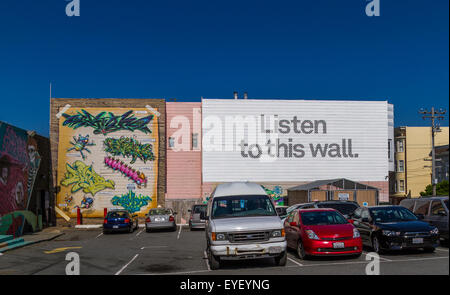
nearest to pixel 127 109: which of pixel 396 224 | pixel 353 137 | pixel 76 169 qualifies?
pixel 76 169

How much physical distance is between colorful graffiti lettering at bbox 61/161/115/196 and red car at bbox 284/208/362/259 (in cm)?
2408

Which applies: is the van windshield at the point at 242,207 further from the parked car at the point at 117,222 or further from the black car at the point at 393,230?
the parked car at the point at 117,222

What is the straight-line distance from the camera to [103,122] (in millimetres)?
36000

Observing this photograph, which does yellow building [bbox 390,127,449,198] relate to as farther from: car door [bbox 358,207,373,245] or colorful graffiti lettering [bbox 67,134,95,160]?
car door [bbox 358,207,373,245]

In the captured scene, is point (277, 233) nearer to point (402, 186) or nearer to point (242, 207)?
point (242, 207)

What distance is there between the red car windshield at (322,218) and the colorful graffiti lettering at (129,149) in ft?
76.3

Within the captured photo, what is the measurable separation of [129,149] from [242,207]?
2451cm

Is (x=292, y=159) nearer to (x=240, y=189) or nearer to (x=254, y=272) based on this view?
(x=240, y=189)

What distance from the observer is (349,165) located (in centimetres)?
3812

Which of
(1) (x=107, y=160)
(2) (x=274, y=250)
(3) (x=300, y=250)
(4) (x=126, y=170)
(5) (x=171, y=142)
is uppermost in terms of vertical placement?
(5) (x=171, y=142)

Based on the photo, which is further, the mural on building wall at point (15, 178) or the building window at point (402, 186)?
the building window at point (402, 186)

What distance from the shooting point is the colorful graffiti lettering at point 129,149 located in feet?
117

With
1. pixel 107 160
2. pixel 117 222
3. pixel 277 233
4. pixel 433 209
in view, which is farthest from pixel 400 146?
pixel 277 233

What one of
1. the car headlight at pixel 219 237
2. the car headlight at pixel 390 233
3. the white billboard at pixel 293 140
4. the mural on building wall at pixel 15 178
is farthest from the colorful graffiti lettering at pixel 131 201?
the car headlight at pixel 390 233
